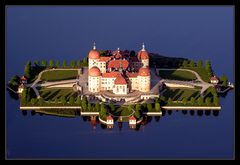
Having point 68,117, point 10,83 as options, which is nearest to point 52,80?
point 10,83

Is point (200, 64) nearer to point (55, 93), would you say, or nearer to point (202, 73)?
point (202, 73)

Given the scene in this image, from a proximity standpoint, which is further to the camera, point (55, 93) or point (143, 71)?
point (55, 93)

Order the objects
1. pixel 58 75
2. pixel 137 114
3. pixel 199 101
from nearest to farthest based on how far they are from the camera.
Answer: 1. pixel 137 114
2. pixel 199 101
3. pixel 58 75

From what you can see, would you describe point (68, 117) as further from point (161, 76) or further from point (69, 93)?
point (161, 76)

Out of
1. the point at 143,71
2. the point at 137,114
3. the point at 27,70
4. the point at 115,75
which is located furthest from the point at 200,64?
the point at 27,70

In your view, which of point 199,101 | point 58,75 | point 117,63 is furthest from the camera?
point 58,75

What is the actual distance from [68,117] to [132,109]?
1.81m

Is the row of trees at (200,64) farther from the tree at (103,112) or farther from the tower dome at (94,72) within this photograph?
the tree at (103,112)

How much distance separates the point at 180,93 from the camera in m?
25.5

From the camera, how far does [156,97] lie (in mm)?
24844

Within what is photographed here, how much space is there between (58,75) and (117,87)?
2.89 m

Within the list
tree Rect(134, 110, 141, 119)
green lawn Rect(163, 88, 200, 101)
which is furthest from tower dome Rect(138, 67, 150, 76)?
tree Rect(134, 110, 141, 119)

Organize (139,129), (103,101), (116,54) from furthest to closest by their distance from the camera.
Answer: (116,54), (103,101), (139,129)

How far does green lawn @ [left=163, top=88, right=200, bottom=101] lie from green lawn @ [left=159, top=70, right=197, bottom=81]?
1114 mm
